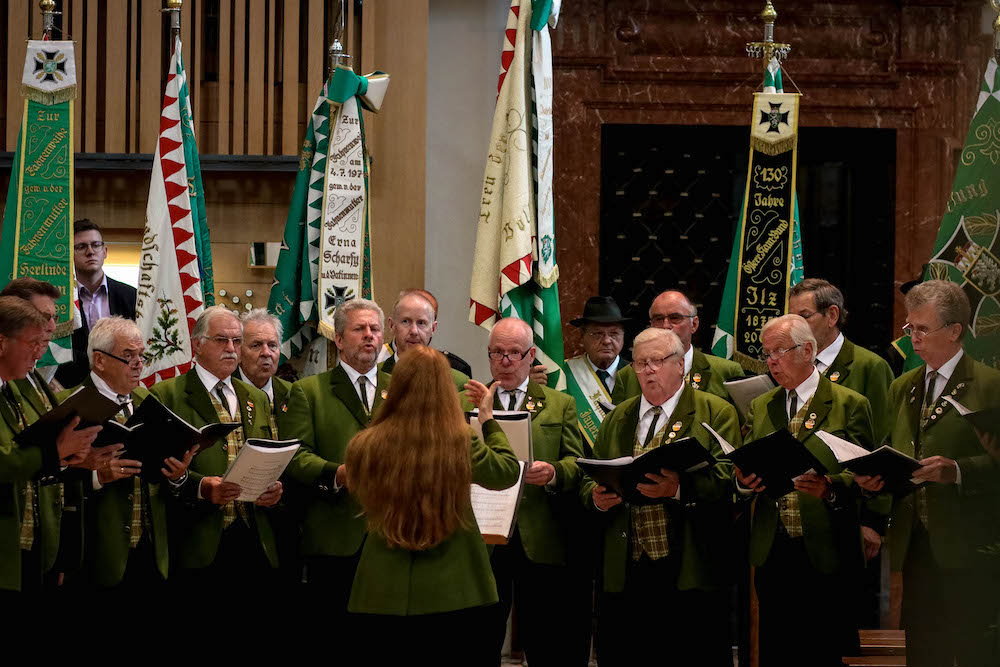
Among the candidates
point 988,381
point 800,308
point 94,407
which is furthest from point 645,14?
point 988,381

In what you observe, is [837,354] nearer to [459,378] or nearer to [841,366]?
[841,366]

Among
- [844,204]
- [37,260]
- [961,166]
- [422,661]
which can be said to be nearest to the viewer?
[961,166]

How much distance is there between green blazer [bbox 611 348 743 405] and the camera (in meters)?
4.55

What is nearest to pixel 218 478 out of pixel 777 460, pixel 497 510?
pixel 497 510

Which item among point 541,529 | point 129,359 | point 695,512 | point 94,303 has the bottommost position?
point 541,529

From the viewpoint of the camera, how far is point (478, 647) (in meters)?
3.34

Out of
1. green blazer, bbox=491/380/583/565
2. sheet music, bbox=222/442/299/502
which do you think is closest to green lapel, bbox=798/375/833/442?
green blazer, bbox=491/380/583/565

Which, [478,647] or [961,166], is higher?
[961,166]

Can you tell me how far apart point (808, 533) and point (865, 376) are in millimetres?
812

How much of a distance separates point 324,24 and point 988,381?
224 inches

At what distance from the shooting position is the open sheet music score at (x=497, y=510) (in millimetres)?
3645

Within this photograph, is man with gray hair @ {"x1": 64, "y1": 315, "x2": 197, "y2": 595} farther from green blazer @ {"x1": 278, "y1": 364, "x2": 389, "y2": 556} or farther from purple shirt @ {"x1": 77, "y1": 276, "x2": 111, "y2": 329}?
purple shirt @ {"x1": 77, "y1": 276, "x2": 111, "y2": 329}

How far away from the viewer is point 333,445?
4.14 metres

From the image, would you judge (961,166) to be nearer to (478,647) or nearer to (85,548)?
(478,647)
